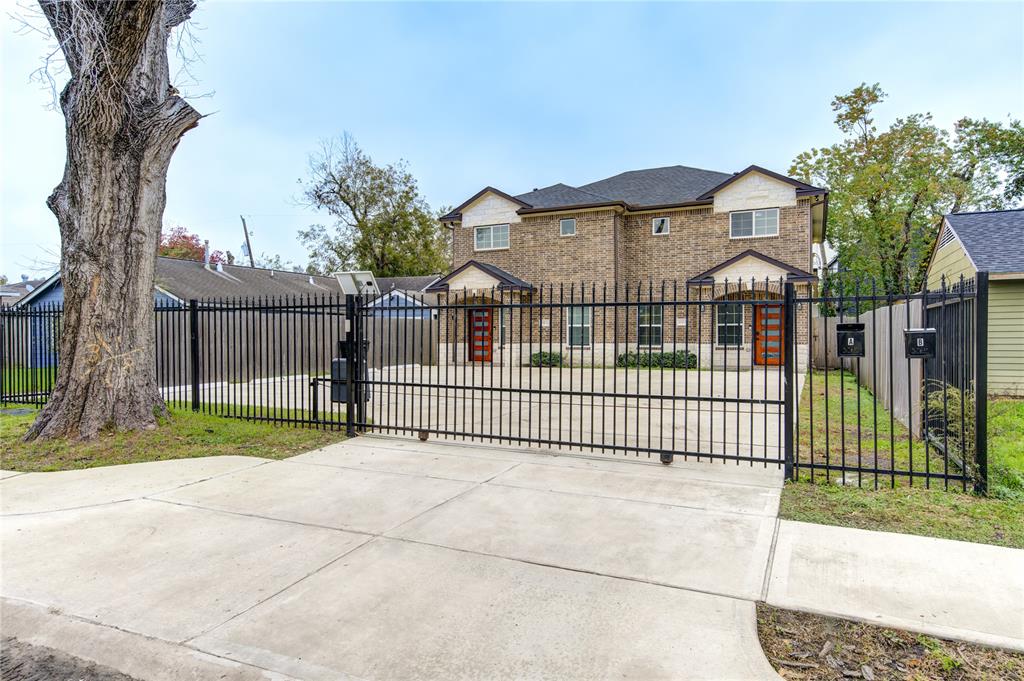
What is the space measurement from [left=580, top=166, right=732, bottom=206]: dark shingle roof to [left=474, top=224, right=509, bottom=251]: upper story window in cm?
410

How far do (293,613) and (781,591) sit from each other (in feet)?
9.27

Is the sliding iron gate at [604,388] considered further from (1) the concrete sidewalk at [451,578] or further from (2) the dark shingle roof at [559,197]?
(2) the dark shingle roof at [559,197]

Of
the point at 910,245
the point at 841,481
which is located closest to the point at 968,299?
the point at 841,481

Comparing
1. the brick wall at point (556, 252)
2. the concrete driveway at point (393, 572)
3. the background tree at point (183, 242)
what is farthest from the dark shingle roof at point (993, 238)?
the background tree at point (183, 242)

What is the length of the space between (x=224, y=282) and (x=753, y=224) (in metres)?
20.6

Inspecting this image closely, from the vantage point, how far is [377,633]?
9.86ft

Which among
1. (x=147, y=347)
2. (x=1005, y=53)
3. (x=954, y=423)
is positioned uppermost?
(x=1005, y=53)

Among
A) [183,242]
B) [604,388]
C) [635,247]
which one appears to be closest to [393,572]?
[604,388]

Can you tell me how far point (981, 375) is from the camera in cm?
488

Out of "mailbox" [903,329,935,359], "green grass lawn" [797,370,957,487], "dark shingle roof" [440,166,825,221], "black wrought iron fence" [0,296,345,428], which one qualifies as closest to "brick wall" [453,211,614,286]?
"dark shingle roof" [440,166,825,221]

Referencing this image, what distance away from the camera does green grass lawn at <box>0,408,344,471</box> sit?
267 inches

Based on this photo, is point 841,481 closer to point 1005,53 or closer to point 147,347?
point 147,347

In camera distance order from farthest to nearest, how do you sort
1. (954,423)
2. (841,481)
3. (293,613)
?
1. (954,423)
2. (841,481)
3. (293,613)

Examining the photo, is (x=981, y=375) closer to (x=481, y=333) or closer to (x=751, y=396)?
(x=751, y=396)
